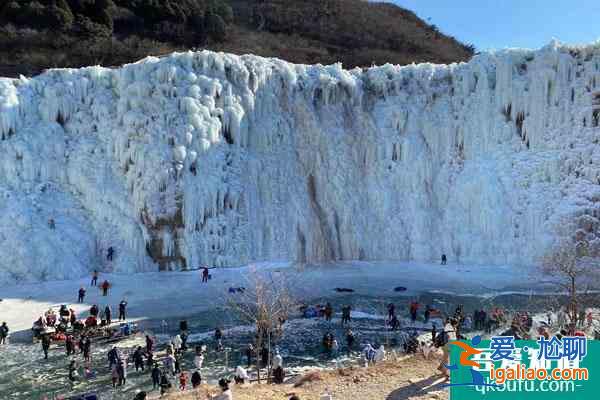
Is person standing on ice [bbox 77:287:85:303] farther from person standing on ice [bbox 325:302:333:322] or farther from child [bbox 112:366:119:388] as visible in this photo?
person standing on ice [bbox 325:302:333:322]

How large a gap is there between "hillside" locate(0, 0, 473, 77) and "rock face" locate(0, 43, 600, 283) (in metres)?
15.8

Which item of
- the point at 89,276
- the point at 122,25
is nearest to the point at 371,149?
the point at 89,276

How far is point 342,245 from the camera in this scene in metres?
32.3

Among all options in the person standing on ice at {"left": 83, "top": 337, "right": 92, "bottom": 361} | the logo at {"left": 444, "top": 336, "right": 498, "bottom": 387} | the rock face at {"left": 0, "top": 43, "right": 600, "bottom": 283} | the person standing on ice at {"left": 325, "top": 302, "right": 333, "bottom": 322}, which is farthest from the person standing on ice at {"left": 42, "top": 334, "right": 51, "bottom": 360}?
the logo at {"left": 444, "top": 336, "right": 498, "bottom": 387}

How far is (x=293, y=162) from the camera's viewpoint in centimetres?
3338

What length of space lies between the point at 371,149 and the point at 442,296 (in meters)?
11.4

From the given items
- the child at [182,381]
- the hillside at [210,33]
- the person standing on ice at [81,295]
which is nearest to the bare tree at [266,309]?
the child at [182,381]

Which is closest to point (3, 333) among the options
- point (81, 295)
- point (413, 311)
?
point (81, 295)

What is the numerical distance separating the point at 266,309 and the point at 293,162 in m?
16.6

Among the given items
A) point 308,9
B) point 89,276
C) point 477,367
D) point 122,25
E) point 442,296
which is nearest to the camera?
point 477,367

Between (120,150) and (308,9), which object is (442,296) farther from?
(308,9)

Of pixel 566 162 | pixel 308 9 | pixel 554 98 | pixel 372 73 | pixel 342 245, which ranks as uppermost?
pixel 308 9

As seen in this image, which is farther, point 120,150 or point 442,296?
point 120,150

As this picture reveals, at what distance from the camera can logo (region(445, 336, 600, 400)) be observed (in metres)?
10.8
